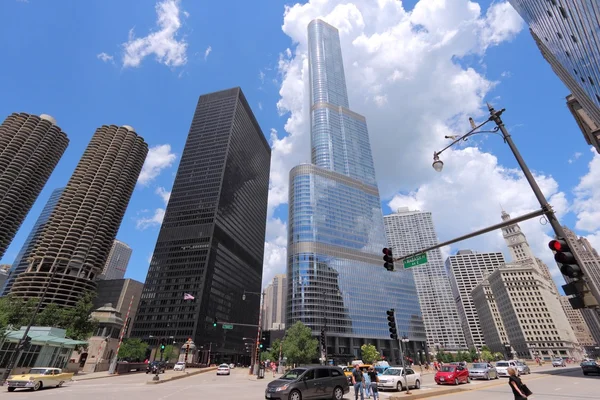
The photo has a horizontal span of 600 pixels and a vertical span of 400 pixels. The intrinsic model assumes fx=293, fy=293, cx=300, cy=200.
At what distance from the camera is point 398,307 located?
15738 centimetres

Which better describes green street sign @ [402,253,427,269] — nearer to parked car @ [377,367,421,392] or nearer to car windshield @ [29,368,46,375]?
parked car @ [377,367,421,392]

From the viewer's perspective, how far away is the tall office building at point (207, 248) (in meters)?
130

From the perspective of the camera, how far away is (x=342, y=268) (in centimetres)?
15012

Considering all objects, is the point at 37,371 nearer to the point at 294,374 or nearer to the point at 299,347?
the point at 294,374

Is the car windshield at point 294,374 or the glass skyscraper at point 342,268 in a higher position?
the glass skyscraper at point 342,268

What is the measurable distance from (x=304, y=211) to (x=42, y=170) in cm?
13161

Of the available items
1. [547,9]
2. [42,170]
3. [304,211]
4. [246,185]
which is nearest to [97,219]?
[42,170]

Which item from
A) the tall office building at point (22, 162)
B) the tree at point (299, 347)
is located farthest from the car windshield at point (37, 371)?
the tall office building at point (22, 162)

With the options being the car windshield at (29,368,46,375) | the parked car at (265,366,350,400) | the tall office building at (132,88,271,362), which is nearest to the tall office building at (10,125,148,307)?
the tall office building at (132,88,271,362)

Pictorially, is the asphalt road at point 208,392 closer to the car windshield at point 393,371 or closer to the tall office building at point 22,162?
the car windshield at point 393,371

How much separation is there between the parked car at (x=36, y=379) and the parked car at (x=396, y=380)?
1014 inches

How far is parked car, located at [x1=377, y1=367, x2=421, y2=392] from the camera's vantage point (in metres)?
22.4

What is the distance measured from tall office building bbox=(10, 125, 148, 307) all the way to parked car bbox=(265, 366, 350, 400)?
138510 mm

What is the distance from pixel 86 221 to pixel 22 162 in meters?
37.8
